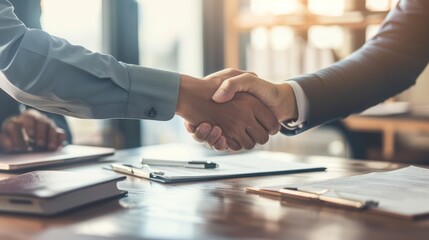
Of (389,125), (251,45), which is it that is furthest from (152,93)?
(251,45)

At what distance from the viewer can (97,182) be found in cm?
104

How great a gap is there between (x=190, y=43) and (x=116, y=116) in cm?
290

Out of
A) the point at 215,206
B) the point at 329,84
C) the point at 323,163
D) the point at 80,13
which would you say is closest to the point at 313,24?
the point at 80,13

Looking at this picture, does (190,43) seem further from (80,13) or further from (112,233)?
(112,233)

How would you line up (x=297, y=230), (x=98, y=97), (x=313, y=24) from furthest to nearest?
(x=313, y=24) → (x=98, y=97) → (x=297, y=230)

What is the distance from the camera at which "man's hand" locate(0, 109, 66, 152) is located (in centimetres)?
171

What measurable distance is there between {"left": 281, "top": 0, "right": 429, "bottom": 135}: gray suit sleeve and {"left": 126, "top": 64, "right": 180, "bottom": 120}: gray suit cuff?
0.39 meters

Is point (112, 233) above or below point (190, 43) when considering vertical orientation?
below

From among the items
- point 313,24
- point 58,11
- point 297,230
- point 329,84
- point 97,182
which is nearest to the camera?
point 297,230

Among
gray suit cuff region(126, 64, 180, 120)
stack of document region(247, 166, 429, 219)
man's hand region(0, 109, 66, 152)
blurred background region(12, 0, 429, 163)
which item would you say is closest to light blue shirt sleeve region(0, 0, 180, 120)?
gray suit cuff region(126, 64, 180, 120)

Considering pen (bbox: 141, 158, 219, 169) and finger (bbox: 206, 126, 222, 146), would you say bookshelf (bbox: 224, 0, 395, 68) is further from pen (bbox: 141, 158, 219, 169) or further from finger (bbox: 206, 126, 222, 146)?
pen (bbox: 141, 158, 219, 169)

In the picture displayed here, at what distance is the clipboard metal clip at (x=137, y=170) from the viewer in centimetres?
133

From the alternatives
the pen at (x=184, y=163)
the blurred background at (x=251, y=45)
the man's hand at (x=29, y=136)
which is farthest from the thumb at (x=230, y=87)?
the blurred background at (x=251, y=45)

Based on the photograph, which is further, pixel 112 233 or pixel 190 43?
pixel 190 43
